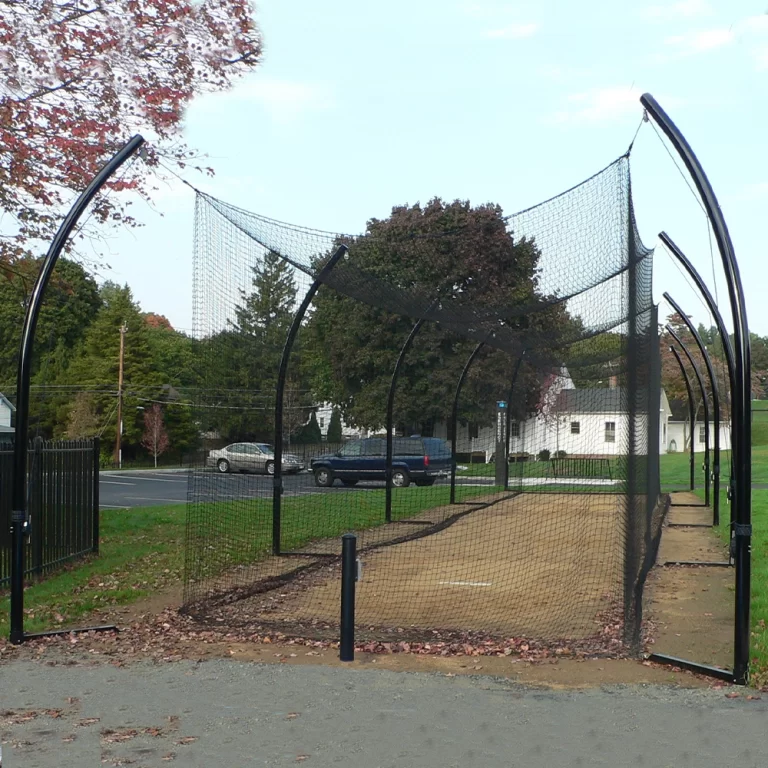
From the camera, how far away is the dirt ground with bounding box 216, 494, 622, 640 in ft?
22.3

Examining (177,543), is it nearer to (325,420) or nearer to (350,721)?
(325,420)

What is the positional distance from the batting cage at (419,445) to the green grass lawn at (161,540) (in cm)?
10

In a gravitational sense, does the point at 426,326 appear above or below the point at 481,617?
above

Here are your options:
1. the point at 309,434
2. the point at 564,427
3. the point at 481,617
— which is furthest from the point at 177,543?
the point at 564,427

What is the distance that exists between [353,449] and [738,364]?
9971mm

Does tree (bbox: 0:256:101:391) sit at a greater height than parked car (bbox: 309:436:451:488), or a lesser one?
greater

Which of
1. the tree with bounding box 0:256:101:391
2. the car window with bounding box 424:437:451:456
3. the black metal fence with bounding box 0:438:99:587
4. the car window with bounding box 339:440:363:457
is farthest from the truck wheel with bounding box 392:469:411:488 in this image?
the tree with bounding box 0:256:101:391

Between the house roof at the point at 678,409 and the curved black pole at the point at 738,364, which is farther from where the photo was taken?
the house roof at the point at 678,409

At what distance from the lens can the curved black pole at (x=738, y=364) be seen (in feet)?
17.4

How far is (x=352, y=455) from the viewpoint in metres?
14.8

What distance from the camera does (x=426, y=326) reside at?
2145 cm

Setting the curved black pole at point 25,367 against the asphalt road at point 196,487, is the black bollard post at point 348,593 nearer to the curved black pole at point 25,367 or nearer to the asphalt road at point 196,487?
the curved black pole at point 25,367

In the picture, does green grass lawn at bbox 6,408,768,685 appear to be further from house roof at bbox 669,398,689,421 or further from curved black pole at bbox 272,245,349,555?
house roof at bbox 669,398,689,421

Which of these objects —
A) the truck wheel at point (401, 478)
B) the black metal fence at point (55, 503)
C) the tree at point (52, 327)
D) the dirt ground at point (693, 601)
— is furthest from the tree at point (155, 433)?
the black metal fence at point (55, 503)
